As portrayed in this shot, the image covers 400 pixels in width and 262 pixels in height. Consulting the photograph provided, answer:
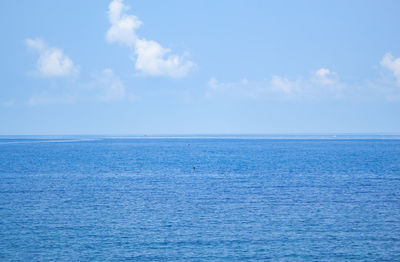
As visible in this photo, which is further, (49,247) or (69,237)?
(69,237)

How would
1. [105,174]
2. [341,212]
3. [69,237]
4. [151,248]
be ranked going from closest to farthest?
[151,248]
[69,237]
[341,212]
[105,174]

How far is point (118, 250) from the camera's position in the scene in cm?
3030

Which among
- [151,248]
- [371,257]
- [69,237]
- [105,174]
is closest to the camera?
[371,257]

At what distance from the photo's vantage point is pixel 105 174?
75062 mm

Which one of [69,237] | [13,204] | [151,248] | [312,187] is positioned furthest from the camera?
[312,187]

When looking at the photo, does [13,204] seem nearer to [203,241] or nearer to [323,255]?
[203,241]

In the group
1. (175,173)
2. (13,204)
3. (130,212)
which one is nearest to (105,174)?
(175,173)

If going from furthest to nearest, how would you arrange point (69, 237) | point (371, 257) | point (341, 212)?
point (341, 212) < point (69, 237) < point (371, 257)

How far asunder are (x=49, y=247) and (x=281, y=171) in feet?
174

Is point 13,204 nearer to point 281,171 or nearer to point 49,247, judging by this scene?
point 49,247

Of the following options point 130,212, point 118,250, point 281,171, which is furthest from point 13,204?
point 281,171

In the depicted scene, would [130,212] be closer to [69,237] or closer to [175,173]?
[69,237]

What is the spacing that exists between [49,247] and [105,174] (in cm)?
4470

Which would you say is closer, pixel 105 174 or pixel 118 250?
pixel 118 250
